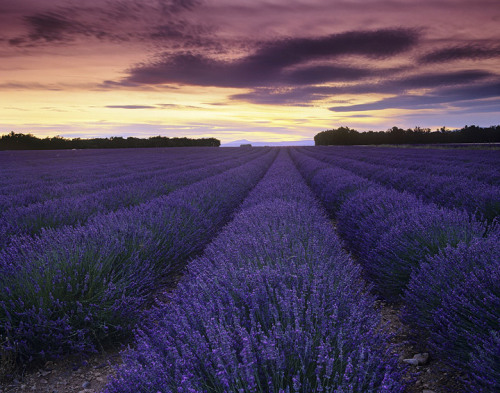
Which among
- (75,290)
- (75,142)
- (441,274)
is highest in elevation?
(75,142)

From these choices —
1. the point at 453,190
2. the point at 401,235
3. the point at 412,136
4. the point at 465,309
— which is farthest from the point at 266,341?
the point at 412,136

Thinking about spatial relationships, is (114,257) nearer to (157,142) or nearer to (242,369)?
(242,369)

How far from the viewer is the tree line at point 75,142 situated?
45.0 m

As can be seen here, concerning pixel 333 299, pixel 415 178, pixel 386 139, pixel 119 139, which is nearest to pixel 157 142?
pixel 119 139

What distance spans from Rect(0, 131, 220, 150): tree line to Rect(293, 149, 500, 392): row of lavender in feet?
175

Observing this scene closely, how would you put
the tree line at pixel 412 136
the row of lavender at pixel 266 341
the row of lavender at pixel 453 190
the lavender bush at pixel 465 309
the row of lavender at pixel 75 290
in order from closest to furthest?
the row of lavender at pixel 266 341, the lavender bush at pixel 465 309, the row of lavender at pixel 75 290, the row of lavender at pixel 453 190, the tree line at pixel 412 136

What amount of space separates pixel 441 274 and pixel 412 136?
73.8 m

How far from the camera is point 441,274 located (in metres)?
2.23

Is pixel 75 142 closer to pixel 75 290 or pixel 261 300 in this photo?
pixel 75 290

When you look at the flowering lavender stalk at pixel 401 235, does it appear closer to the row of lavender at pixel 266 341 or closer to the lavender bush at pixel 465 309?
the lavender bush at pixel 465 309

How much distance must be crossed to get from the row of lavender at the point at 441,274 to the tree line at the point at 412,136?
191 feet

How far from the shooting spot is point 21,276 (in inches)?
94.7

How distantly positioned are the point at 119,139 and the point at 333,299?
66131mm

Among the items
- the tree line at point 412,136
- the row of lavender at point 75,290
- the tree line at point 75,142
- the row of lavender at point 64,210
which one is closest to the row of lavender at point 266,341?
the row of lavender at point 75,290
